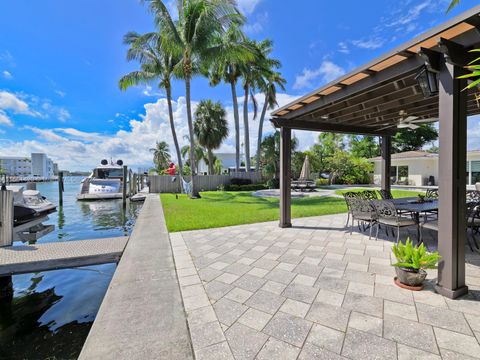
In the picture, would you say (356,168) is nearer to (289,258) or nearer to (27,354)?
(289,258)

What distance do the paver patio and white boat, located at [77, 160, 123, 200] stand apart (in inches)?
577

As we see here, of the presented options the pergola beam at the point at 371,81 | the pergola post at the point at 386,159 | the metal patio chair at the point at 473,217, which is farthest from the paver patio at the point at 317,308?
the pergola post at the point at 386,159

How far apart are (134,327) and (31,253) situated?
314 centimetres

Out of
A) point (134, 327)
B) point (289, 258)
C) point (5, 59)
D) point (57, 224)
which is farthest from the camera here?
point (5, 59)

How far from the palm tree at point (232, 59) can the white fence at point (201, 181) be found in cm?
282

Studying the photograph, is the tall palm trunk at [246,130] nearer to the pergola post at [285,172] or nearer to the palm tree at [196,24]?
the palm tree at [196,24]

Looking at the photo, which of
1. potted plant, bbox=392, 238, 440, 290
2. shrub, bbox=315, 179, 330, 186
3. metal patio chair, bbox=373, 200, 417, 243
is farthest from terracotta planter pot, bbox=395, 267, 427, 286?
shrub, bbox=315, 179, 330, 186

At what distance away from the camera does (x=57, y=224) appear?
31.2ft

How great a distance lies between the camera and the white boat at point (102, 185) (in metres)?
16.2

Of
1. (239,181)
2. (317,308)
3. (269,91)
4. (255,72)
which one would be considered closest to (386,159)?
(317,308)

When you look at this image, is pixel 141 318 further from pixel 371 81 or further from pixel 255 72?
pixel 255 72

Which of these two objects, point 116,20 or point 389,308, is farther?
point 116,20

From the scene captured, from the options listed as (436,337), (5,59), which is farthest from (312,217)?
(5,59)

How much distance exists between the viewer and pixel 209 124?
71.8 ft
